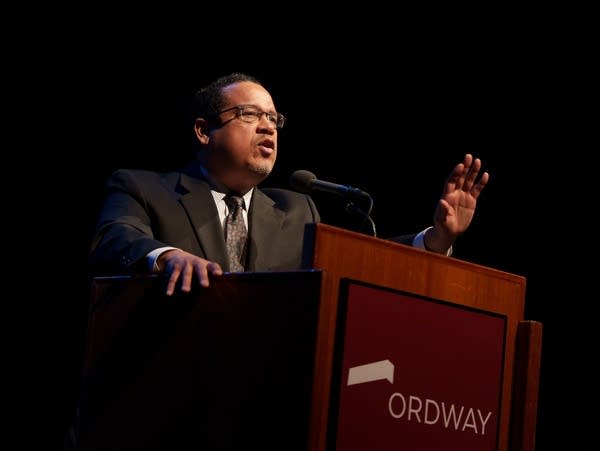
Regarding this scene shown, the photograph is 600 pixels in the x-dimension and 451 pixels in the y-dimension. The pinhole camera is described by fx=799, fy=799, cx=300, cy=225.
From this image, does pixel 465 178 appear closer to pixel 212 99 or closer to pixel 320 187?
pixel 320 187

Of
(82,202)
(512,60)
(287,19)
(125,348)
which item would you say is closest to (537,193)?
(512,60)

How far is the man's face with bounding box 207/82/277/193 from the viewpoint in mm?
2707

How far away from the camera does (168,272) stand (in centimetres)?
181

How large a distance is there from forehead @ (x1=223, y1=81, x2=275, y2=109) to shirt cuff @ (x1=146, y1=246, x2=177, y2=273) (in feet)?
3.29

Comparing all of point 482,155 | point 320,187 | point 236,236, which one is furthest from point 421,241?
point 482,155

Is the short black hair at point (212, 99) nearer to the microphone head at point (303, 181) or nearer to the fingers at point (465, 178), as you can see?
the microphone head at point (303, 181)

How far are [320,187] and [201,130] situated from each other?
804 mm

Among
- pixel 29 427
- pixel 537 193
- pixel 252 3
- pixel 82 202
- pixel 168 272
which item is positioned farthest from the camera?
pixel 537 193

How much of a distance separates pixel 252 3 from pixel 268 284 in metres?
2.55

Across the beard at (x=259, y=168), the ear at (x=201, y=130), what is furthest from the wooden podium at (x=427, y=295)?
the ear at (x=201, y=130)

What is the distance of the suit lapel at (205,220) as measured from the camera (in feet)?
7.80

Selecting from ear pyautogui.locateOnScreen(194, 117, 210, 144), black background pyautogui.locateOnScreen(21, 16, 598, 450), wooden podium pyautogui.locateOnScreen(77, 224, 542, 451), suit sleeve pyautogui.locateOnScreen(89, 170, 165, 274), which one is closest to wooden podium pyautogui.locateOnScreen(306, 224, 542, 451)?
wooden podium pyautogui.locateOnScreen(77, 224, 542, 451)

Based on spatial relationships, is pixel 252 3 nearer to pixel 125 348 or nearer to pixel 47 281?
pixel 47 281

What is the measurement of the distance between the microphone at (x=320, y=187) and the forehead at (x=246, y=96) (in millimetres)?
581
